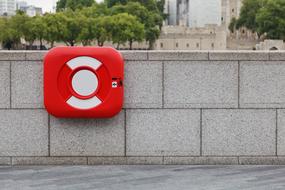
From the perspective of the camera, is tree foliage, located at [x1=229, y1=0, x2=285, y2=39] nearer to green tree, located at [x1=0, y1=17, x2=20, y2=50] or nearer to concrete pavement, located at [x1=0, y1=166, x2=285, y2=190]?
green tree, located at [x1=0, y1=17, x2=20, y2=50]

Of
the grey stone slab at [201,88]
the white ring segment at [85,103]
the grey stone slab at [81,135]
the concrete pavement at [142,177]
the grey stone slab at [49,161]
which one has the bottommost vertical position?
the concrete pavement at [142,177]

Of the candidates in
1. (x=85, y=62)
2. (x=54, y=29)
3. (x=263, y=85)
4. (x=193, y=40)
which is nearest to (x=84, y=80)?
(x=85, y=62)

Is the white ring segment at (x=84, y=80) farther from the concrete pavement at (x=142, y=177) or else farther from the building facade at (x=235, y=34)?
the building facade at (x=235, y=34)

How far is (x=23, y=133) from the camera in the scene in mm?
10414

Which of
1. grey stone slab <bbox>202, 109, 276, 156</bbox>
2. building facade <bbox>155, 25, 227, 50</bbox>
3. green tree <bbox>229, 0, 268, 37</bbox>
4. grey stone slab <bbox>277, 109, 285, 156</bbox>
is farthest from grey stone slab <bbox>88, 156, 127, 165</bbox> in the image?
green tree <bbox>229, 0, 268, 37</bbox>

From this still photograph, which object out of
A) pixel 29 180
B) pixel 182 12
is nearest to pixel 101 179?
pixel 29 180

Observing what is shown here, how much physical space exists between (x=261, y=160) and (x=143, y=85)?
74.2 inches

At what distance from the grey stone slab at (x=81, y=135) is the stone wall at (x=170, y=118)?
1cm

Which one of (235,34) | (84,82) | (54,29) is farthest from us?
(235,34)

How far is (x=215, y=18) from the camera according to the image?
5497 inches

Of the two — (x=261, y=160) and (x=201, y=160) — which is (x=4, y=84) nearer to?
(x=201, y=160)

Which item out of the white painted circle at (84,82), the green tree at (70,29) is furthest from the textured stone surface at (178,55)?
the green tree at (70,29)

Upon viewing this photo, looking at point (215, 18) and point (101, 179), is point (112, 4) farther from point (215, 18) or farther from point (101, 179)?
point (101, 179)

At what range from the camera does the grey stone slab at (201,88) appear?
34.1 feet
